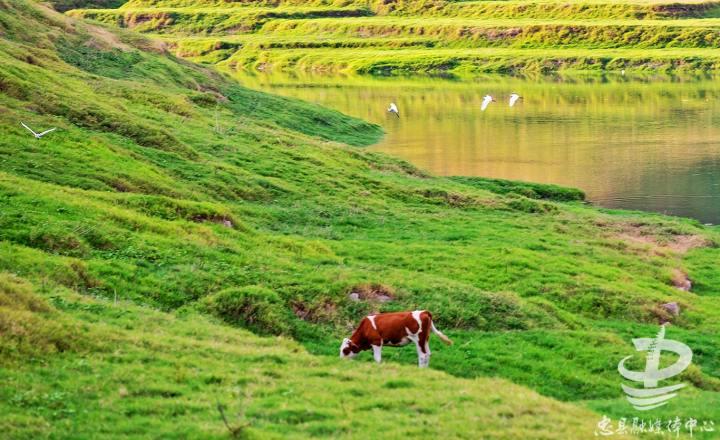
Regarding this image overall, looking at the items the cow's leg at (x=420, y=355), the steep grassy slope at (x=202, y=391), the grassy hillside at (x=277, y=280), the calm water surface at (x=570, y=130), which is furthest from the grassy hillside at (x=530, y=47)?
the steep grassy slope at (x=202, y=391)

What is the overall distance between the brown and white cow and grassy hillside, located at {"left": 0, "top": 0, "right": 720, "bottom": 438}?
627mm

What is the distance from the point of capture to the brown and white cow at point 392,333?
15.6 meters

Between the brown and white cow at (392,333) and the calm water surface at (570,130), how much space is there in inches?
1504

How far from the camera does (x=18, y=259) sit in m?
17.5

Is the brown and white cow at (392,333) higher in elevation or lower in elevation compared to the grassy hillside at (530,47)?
lower

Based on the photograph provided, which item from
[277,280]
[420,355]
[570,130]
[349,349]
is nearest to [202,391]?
[349,349]

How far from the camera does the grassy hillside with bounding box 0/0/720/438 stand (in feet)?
36.8

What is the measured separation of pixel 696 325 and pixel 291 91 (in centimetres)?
10523

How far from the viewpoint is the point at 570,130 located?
82812mm

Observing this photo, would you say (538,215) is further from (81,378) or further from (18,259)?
(81,378)

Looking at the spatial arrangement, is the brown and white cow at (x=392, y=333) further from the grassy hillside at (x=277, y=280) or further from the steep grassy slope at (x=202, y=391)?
the steep grassy slope at (x=202, y=391)

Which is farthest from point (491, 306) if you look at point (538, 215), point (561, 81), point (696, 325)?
point (561, 81)

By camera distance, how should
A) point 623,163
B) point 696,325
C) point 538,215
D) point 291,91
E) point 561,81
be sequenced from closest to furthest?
point 696,325, point 538,215, point 623,163, point 291,91, point 561,81

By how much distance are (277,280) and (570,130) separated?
69504 millimetres
